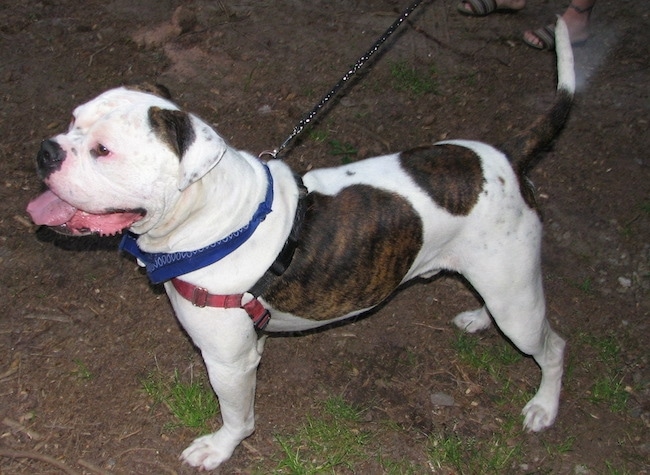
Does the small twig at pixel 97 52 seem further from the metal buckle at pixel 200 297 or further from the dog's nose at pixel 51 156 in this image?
the metal buckle at pixel 200 297

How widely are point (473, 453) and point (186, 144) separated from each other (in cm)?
245

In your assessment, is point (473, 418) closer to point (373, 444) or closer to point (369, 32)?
point (373, 444)

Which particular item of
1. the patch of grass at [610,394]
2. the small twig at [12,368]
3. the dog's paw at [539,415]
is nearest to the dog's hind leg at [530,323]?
the dog's paw at [539,415]

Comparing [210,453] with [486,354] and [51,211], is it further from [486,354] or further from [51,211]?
[486,354]

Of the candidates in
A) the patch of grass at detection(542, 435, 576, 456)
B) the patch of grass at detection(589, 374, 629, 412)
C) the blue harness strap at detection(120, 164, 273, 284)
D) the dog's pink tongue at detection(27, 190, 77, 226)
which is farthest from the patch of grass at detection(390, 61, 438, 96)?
the dog's pink tongue at detection(27, 190, 77, 226)

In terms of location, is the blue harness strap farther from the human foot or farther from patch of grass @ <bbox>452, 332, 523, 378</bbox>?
the human foot

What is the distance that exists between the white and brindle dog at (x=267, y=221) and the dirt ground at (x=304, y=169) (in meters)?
0.63

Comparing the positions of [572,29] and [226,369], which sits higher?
[226,369]

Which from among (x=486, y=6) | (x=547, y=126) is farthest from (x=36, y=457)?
(x=486, y=6)

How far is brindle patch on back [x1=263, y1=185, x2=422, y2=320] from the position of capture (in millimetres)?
3402

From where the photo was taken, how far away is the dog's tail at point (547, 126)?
364cm

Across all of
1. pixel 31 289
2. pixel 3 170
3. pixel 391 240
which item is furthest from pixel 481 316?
pixel 3 170

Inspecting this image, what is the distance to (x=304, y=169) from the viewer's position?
5.52 m

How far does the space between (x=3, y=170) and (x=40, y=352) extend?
1.59 meters
